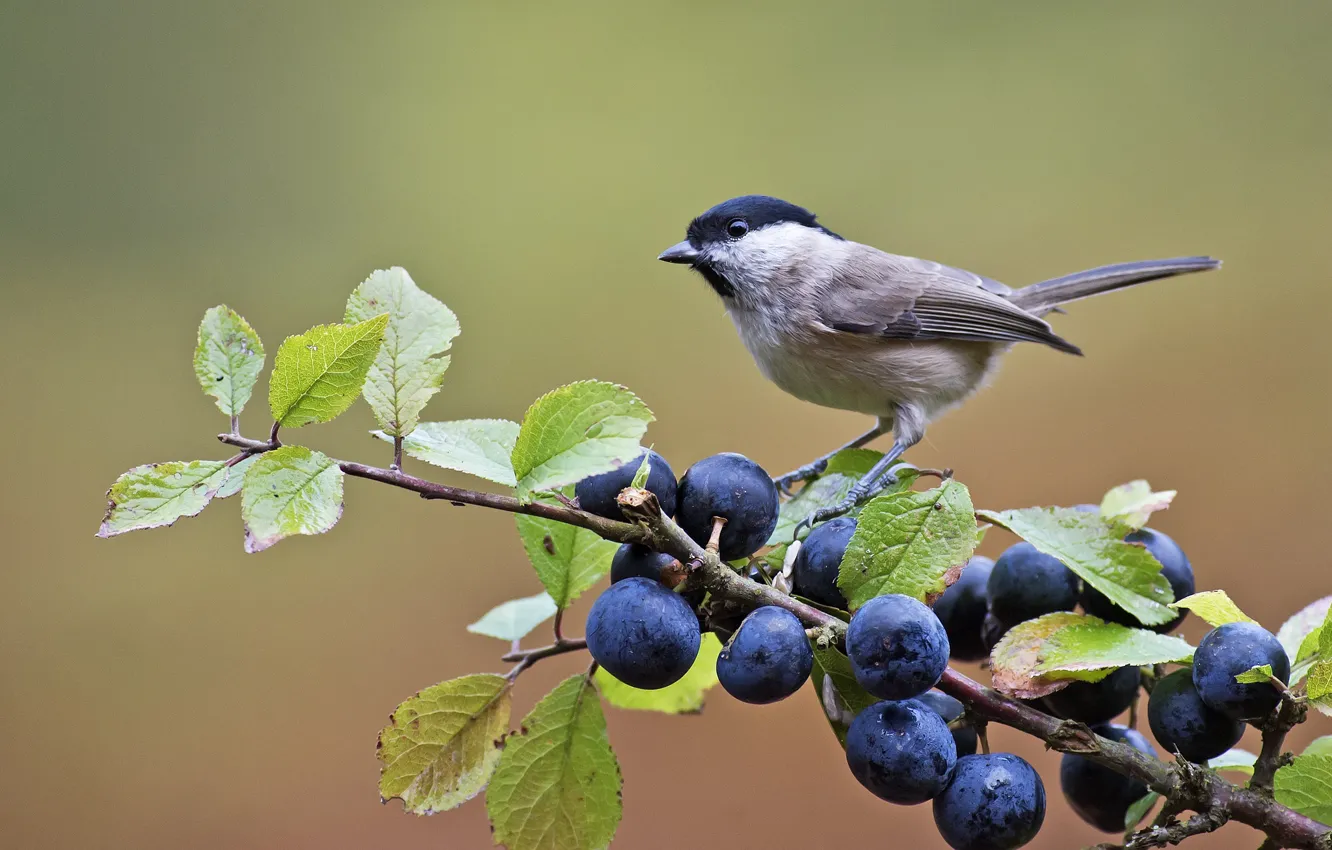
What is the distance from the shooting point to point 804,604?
91 centimetres

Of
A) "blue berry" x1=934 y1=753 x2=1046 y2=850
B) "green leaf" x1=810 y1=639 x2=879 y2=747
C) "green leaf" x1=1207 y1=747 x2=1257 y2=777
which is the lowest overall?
"green leaf" x1=1207 y1=747 x2=1257 y2=777

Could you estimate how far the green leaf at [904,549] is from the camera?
897 millimetres

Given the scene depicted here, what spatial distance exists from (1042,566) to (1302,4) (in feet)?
17.8

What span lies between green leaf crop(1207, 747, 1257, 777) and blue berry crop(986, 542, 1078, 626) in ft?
0.70

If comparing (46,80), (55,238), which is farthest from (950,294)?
(46,80)

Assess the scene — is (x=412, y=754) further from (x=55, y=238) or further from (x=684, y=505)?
(x=55, y=238)

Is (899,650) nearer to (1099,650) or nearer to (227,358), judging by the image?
(1099,650)

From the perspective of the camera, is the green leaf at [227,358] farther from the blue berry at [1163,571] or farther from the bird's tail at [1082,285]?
the bird's tail at [1082,285]

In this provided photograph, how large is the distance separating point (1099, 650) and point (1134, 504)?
0.26 m

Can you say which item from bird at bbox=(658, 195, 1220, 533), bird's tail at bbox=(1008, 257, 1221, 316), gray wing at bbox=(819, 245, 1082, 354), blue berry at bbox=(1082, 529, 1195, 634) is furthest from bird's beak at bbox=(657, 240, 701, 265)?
blue berry at bbox=(1082, 529, 1195, 634)

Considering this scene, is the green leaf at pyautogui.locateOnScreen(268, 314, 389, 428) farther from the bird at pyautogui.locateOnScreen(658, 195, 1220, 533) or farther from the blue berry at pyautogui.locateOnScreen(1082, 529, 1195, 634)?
the bird at pyautogui.locateOnScreen(658, 195, 1220, 533)

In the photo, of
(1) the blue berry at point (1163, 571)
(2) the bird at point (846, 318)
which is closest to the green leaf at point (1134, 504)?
(1) the blue berry at point (1163, 571)

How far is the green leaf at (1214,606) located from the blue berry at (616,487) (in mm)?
483

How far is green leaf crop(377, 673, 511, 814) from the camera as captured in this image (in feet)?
3.01
